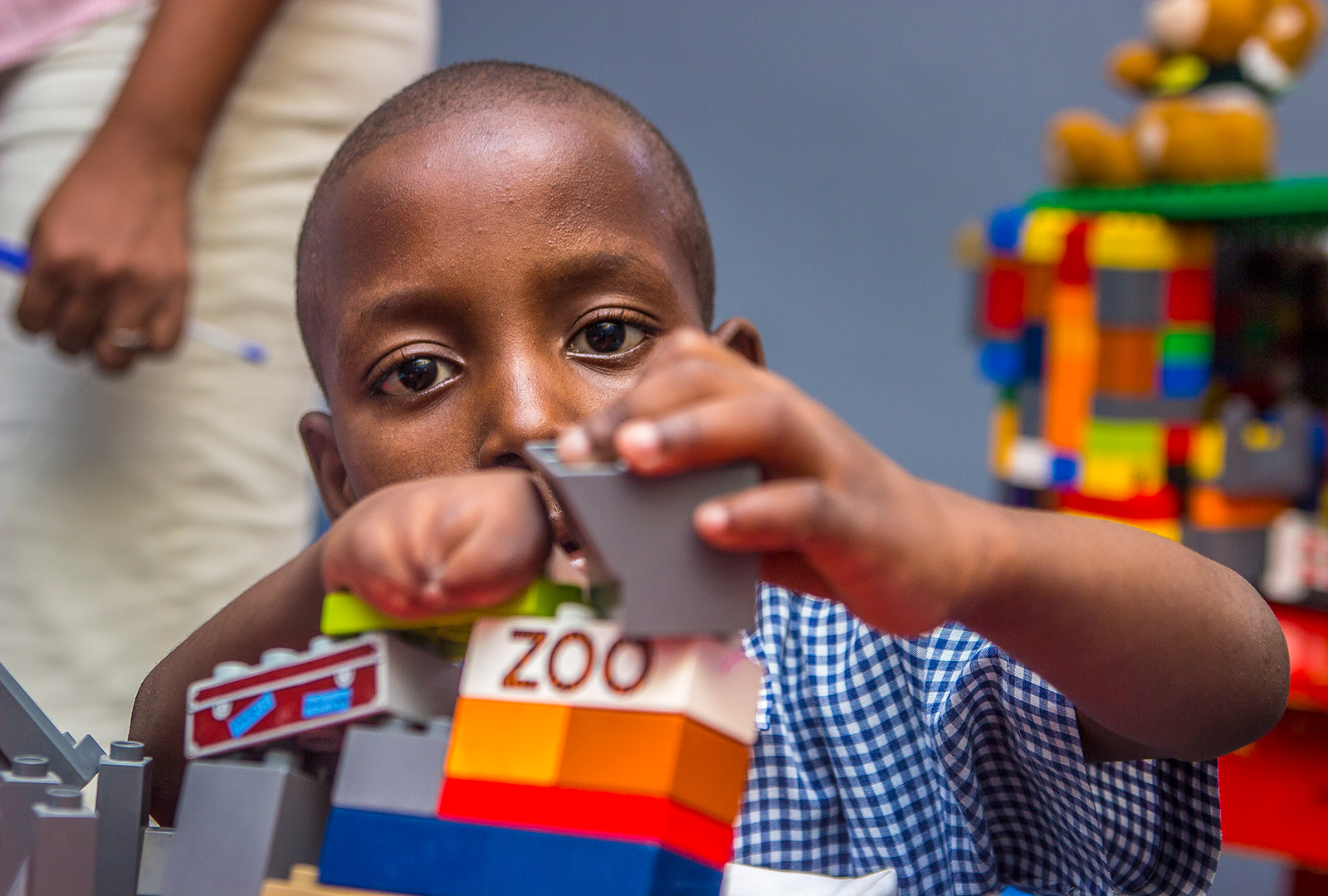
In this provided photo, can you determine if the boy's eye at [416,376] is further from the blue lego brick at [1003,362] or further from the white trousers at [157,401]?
the blue lego brick at [1003,362]

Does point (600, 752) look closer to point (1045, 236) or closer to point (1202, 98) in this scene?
point (1045, 236)

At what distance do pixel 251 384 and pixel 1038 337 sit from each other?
33.3 inches

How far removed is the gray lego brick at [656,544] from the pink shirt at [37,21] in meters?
0.73

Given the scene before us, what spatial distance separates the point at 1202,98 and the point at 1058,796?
1081 millimetres

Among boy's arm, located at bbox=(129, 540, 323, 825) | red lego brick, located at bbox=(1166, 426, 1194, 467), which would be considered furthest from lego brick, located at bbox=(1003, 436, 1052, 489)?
boy's arm, located at bbox=(129, 540, 323, 825)

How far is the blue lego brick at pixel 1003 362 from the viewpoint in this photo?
1.46 meters

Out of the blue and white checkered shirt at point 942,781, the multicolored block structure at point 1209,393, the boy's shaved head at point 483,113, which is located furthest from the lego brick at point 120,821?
the multicolored block structure at point 1209,393

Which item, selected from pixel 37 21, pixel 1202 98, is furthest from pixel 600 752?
pixel 1202 98

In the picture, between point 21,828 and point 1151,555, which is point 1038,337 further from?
point 21,828

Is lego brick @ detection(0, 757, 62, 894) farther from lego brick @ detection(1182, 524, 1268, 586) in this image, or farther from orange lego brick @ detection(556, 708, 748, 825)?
lego brick @ detection(1182, 524, 1268, 586)

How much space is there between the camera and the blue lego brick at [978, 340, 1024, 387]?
4.77 ft

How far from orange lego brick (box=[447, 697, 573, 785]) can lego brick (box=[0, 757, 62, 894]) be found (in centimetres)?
13

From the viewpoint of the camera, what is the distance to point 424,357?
0.68 meters

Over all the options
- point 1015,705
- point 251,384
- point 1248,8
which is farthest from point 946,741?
point 1248,8
